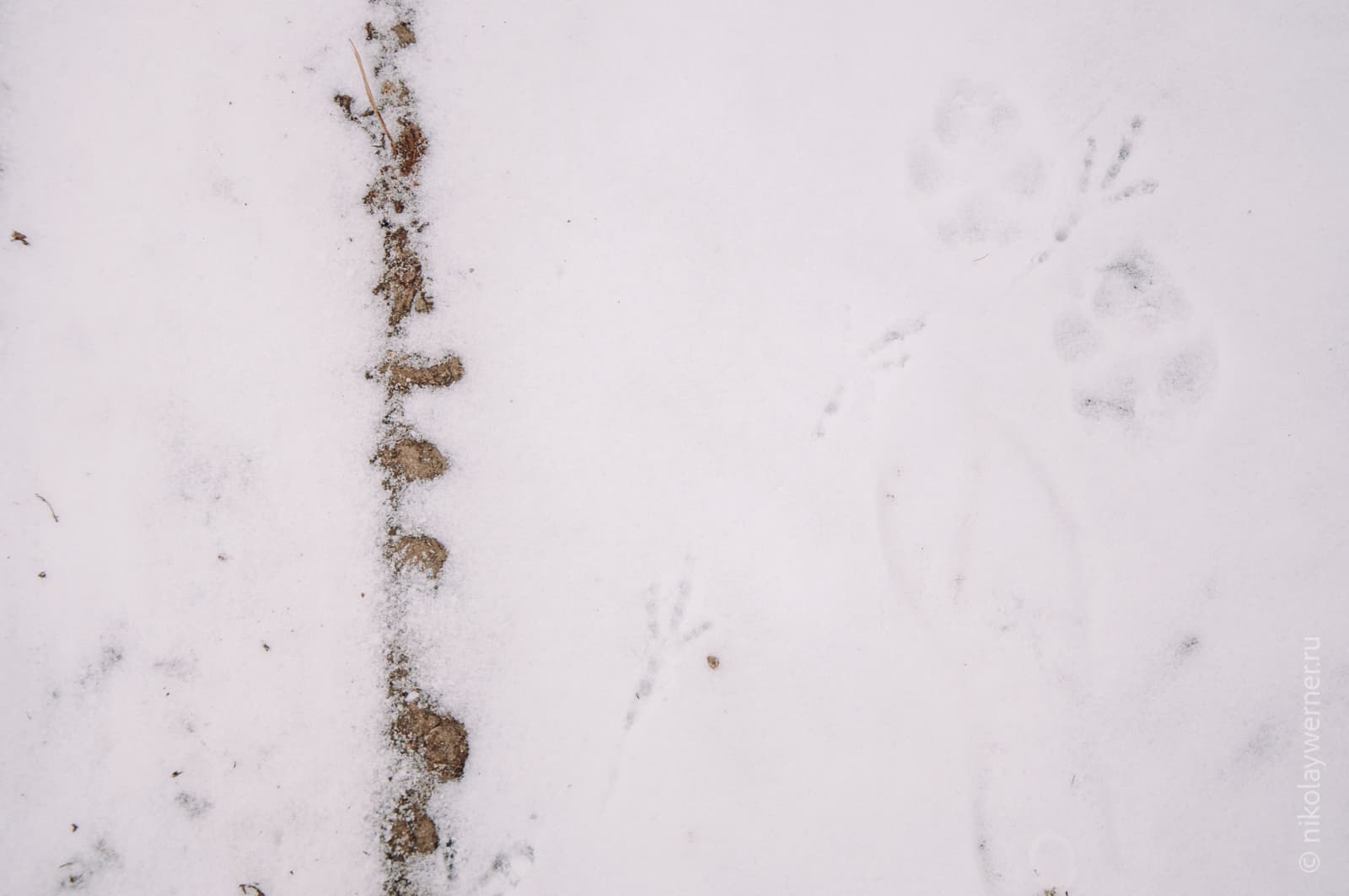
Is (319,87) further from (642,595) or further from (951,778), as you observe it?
(951,778)

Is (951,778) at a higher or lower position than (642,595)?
lower

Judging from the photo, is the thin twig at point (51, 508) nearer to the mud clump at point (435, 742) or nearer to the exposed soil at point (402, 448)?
the exposed soil at point (402, 448)

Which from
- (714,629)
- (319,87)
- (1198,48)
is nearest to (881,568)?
(714,629)

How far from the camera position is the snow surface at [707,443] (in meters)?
1.91

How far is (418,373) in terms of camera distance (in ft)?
6.52

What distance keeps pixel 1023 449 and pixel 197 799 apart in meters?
2.32

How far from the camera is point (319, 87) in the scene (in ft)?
6.68

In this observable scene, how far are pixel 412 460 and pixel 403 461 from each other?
0.03m

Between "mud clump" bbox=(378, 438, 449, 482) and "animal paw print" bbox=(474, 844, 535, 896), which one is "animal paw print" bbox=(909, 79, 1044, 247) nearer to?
"mud clump" bbox=(378, 438, 449, 482)

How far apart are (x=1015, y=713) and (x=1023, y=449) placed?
2.30 ft

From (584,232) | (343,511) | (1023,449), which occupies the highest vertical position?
(584,232)

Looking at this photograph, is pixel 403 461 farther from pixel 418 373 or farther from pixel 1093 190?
pixel 1093 190

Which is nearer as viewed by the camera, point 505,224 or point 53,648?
point 53,648

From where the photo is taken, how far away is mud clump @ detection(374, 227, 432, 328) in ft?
6.59
